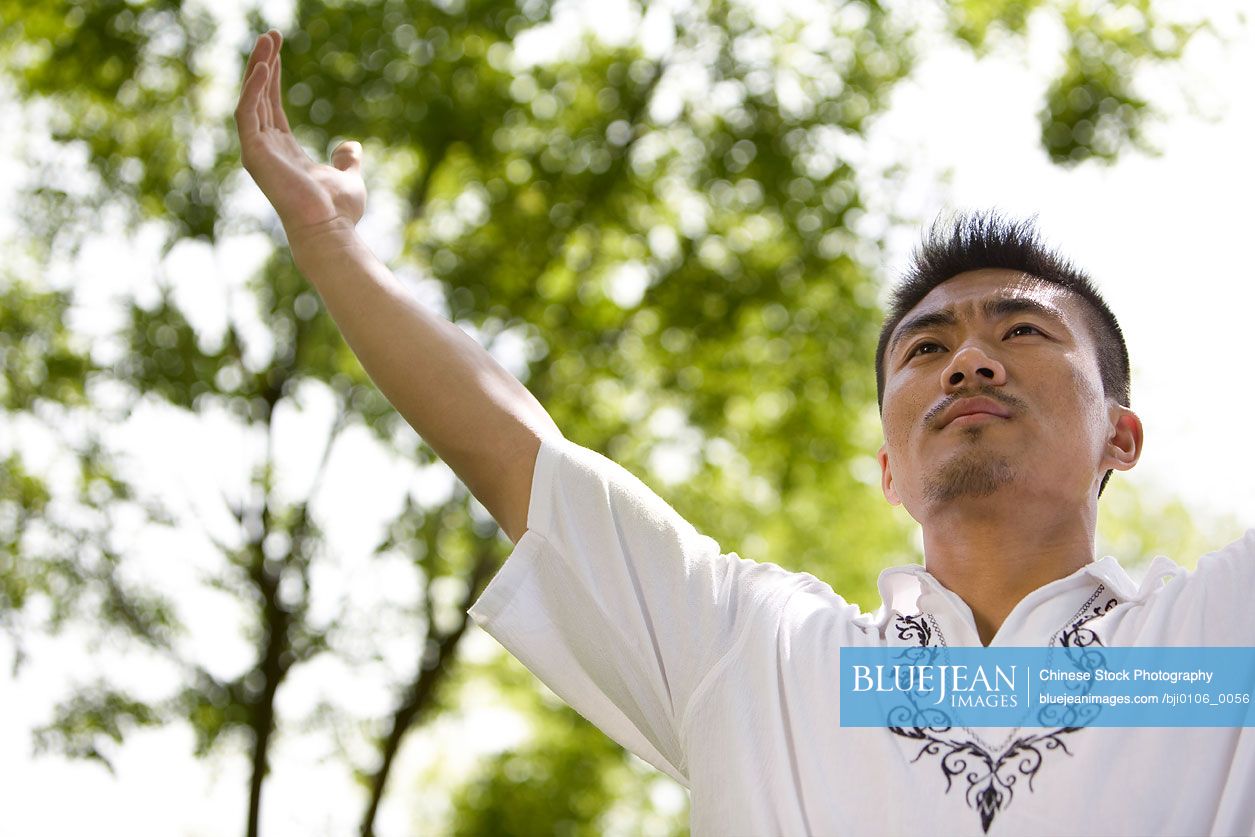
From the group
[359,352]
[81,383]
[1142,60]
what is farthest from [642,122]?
[359,352]

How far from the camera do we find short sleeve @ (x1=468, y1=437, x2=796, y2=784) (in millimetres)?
1589

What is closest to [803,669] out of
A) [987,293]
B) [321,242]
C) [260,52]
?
[987,293]

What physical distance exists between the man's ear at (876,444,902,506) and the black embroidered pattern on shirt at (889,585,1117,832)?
15.9 inches

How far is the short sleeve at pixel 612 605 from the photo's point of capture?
5.21 ft

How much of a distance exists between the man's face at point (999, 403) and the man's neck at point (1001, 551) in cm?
2

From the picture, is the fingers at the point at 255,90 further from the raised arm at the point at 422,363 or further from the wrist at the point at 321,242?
the wrist at the point at 321,242

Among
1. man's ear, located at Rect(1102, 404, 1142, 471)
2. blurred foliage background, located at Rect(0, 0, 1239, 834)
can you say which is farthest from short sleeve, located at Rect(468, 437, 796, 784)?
blurred foliage background, located at Rect(0, 0, 1239, 834)

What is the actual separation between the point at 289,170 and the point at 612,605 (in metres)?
0.86

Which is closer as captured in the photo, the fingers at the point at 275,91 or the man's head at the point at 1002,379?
the man's head at the point at 1002,379

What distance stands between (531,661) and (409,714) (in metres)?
6.83

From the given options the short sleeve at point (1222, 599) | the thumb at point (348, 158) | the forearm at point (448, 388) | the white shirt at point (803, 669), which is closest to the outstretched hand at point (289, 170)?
the thumb at point (348, 158)

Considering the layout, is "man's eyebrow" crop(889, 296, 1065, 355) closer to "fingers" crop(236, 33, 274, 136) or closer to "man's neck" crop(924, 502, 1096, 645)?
"man's neck" crop(924, 502, 1096, 645)

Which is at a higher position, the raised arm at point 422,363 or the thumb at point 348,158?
the thumb at point 348,158

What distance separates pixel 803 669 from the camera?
1.57 metres
